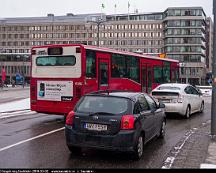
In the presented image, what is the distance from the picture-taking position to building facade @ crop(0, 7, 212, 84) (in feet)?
374

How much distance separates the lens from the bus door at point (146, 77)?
814 inches

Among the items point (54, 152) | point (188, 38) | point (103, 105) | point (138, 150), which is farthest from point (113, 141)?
point (188, 38)

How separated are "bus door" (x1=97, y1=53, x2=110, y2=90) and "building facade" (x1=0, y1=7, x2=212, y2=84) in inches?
3931

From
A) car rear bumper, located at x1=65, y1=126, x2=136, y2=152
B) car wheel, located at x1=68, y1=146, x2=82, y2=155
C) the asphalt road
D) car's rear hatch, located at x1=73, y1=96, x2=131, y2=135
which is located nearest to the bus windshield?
the asphalt road

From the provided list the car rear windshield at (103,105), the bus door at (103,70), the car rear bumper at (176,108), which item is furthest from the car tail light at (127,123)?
the car rear bumper at (176,108)

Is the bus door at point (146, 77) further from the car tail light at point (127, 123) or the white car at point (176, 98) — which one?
the car tail light at point (127, 123)

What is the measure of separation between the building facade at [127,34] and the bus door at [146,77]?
9367cm

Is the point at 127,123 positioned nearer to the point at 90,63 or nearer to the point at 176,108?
the point at 90,63

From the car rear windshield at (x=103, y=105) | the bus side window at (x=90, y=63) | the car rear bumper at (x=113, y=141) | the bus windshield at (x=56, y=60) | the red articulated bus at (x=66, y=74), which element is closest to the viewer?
the car rear bumper at (x=113, y=141)

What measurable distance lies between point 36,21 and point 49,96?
4868 inches

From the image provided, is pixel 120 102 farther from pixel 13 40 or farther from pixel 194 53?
pixel 13 40

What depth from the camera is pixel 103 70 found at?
14969mm

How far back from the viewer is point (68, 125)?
26.3 feet

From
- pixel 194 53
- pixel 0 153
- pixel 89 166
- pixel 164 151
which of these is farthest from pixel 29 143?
pixel 194 53
